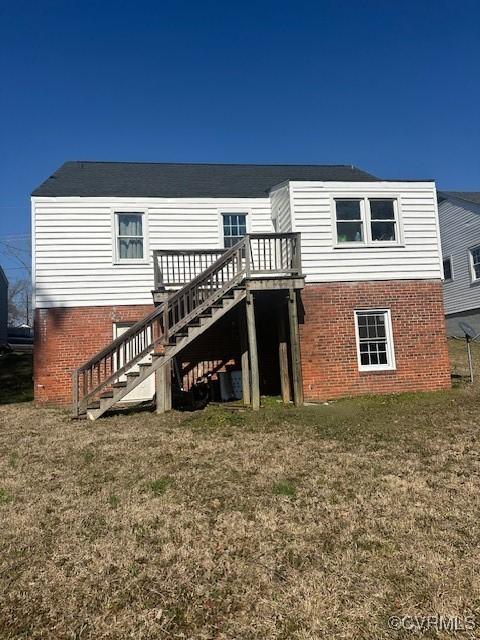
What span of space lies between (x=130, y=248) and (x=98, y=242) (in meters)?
0.85

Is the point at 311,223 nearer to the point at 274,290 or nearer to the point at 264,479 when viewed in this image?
the point at 274,290

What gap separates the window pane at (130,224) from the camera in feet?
41.2

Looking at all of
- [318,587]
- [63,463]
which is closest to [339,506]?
[318,587]

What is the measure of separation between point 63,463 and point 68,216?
782 centimetres

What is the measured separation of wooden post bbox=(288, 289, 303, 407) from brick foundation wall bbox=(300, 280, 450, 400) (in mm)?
610

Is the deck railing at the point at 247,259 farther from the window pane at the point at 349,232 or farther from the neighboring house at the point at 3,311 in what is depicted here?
the neighboring house at the point at 3,311

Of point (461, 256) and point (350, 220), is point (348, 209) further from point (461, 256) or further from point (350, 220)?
point (461, 256)

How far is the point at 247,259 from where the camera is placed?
998 cm

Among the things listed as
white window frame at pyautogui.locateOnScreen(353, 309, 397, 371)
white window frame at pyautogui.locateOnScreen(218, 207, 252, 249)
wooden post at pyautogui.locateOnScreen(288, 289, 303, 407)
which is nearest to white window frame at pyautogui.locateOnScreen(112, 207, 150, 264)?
white window frame at pyautogui.locateOnScreen(218, 207, 252, 249)

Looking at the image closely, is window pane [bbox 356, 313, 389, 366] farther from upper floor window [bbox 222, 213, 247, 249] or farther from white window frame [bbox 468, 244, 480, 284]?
white window frame [bbox 468, 244, 480, 284]

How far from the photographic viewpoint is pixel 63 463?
6367mm

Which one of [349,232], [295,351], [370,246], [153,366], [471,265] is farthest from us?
[471,265]

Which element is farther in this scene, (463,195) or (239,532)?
(463,195)

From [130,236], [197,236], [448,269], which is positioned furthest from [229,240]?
[448,269]
